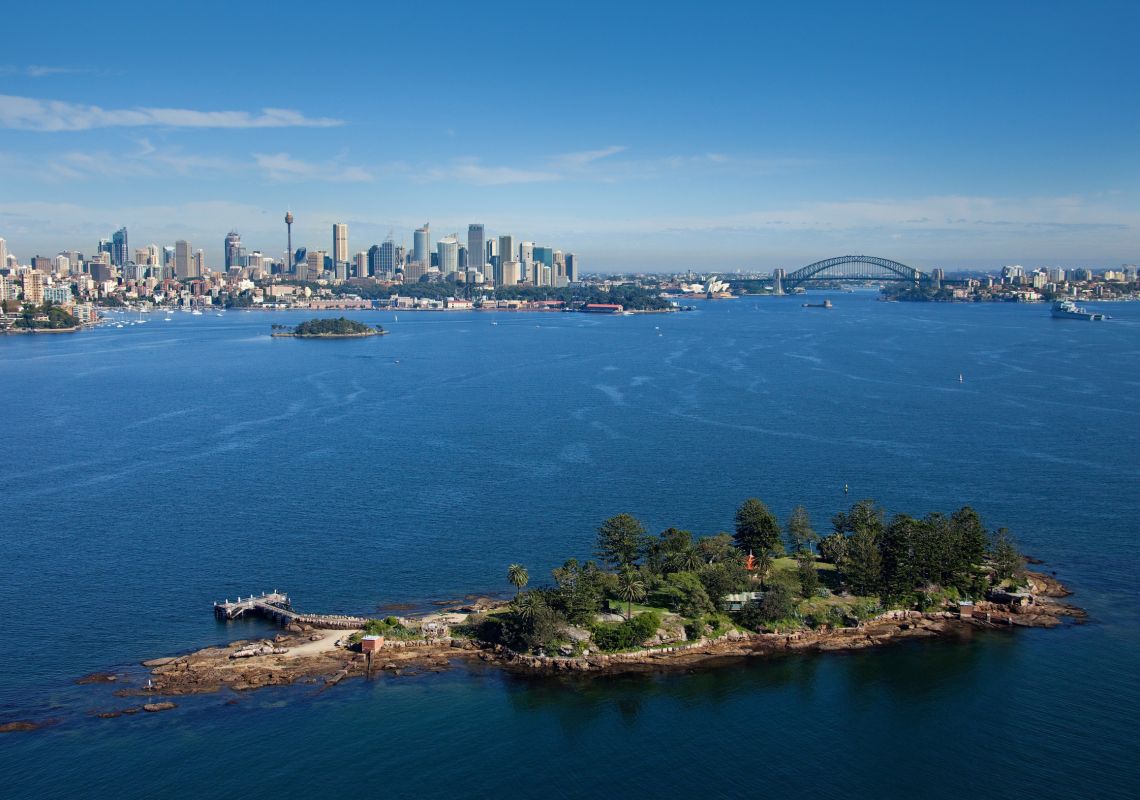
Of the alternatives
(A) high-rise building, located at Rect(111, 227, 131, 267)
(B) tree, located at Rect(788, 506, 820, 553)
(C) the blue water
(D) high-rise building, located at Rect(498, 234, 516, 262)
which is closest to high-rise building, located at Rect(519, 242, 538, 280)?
(D) high-rise building, located at Rect(498, 234, 516, 262)

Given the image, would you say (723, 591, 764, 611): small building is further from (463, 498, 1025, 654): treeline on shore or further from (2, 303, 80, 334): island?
(2, 303, 80, 334): island

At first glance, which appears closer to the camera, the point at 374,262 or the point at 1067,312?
the point at 1067,312

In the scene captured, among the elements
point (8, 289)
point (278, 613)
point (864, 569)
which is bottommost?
point (278, 613)

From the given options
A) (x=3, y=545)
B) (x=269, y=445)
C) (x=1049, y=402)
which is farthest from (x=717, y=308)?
(x=3, y=545)

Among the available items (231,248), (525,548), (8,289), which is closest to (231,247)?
(231,248)

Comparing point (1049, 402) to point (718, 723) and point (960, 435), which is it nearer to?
point (960, 435)

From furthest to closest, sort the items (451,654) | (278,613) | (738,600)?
(738,600) < (278,613) < (451,654)

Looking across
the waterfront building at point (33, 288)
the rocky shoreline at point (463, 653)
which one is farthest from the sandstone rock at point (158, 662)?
the waterfront building at point (33, 288)

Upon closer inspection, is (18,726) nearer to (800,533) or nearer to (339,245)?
(800,533)
